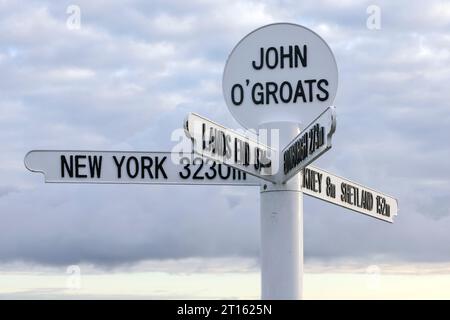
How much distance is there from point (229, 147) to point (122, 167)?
1346 mm

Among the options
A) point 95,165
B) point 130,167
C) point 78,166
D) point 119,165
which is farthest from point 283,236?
point 78,166

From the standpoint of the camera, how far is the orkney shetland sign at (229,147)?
10602mm

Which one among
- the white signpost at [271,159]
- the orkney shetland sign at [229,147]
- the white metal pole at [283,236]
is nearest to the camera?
the orkney shetland sign at [229,147]

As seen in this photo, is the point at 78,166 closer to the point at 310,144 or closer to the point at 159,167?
the point at 159,167

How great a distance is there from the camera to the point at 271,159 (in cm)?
1174

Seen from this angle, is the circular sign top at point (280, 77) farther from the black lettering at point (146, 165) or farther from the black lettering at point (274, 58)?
the black lettering at point (146, 165)

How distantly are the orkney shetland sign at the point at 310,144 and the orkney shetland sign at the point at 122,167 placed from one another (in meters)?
0.81

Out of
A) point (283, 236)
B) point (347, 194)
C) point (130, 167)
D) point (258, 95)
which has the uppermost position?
point (258, 95)

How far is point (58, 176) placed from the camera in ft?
38.3

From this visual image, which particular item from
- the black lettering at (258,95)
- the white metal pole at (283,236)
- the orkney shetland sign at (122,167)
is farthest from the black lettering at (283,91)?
the orkney shetland sign at (122,167)

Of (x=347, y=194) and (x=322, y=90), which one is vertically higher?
(x=322, y=90)
